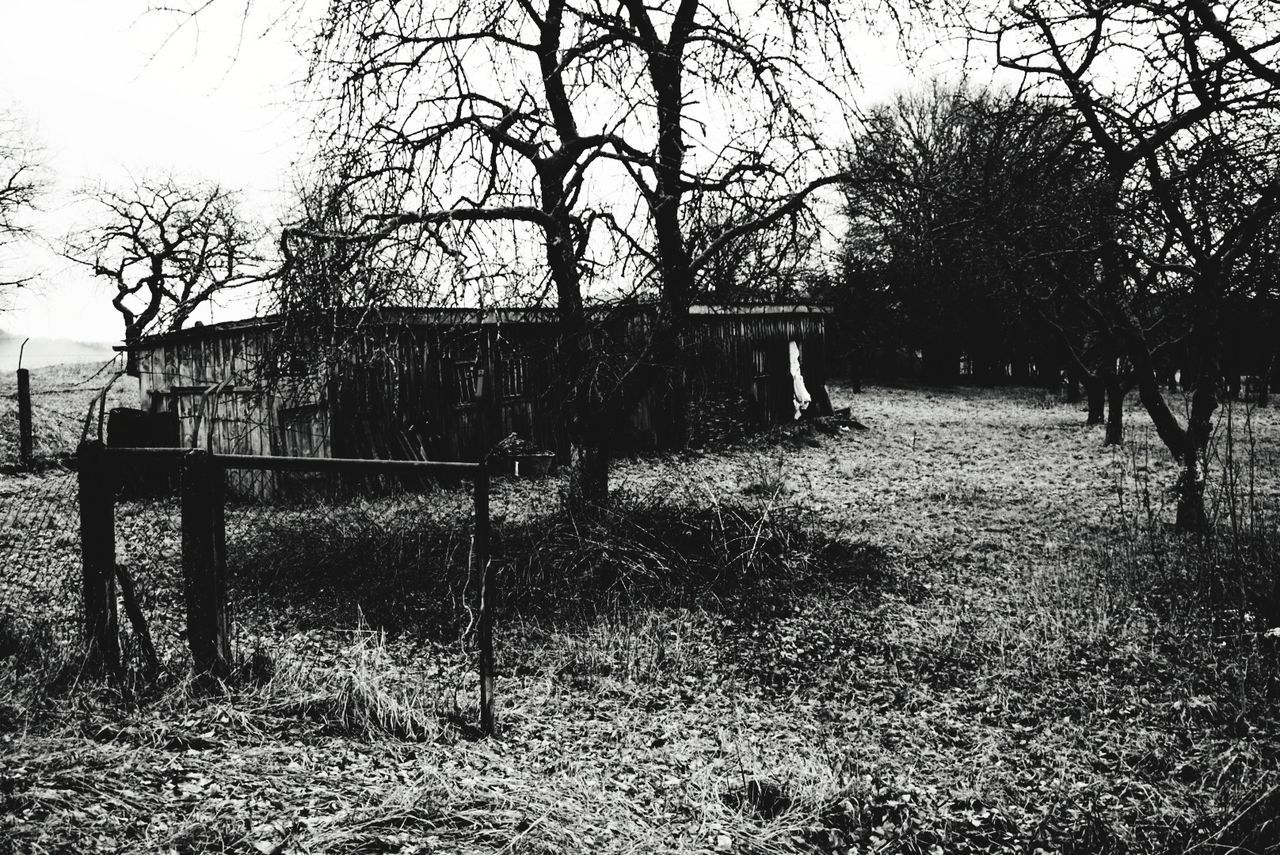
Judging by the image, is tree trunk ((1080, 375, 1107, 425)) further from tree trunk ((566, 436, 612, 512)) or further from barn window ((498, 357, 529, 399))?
tree trunk ((566, 436, 612, 512))

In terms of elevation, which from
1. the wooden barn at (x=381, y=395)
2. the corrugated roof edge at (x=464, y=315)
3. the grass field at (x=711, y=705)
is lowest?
the grass field at (x=711, y=705)

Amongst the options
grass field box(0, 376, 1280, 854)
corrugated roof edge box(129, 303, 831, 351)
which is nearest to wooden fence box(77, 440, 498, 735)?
grass field box(0, 376, 1280, 854)

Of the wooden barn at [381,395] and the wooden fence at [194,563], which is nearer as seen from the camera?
the wooden fence at [194,563]

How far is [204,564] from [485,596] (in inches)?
58.3

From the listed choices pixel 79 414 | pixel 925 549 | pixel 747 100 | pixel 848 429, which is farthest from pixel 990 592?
pixel 79 414

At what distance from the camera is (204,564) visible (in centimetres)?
423

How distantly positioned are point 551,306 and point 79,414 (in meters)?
17.4

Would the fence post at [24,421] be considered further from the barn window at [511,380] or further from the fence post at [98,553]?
the fence post at [98,553]

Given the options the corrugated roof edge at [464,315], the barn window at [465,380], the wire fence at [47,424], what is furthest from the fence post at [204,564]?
the barn window at [465,380]

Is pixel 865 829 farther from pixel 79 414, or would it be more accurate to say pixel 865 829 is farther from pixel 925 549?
pixel 79 414

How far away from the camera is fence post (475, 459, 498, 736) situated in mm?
3947

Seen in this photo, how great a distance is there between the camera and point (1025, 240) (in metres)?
8.57

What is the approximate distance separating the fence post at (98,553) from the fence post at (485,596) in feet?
6.25

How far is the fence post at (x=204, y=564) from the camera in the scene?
4188mm
